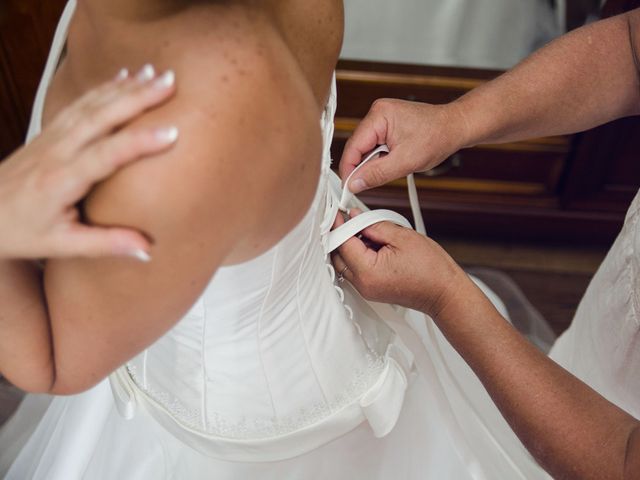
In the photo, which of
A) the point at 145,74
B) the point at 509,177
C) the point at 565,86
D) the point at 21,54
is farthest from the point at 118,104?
the point at 509,177

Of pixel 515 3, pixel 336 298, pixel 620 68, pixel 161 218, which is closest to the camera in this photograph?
pixel 161 218

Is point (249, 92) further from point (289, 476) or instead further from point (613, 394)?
point (613, 394)

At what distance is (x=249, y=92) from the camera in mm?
403

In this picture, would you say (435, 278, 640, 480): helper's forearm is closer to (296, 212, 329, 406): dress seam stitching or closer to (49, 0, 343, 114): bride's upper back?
(296, 212, 329, 406): dress seam stitching

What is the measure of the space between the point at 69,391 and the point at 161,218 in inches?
8.2

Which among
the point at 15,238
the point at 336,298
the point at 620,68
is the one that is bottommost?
the point at 336,298

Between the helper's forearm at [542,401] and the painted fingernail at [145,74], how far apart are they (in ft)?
1.30

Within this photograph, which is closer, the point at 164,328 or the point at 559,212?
the point at 164,328

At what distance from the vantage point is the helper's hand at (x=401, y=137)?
0.74 metres

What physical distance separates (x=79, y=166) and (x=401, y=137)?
0.45 meters

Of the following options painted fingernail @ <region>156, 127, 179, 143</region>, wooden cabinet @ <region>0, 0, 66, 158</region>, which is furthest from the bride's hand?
wooden cabinet @ <region>0, 0, 66, 158</region>

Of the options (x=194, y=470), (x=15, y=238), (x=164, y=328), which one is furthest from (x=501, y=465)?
(x=15, y=238)

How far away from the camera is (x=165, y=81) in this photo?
0.38 m

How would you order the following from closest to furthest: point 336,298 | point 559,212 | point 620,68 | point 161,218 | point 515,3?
1. point 161,218
2. point 336,298
3. point 620,68
4. point 515,3
5. point 559,212
